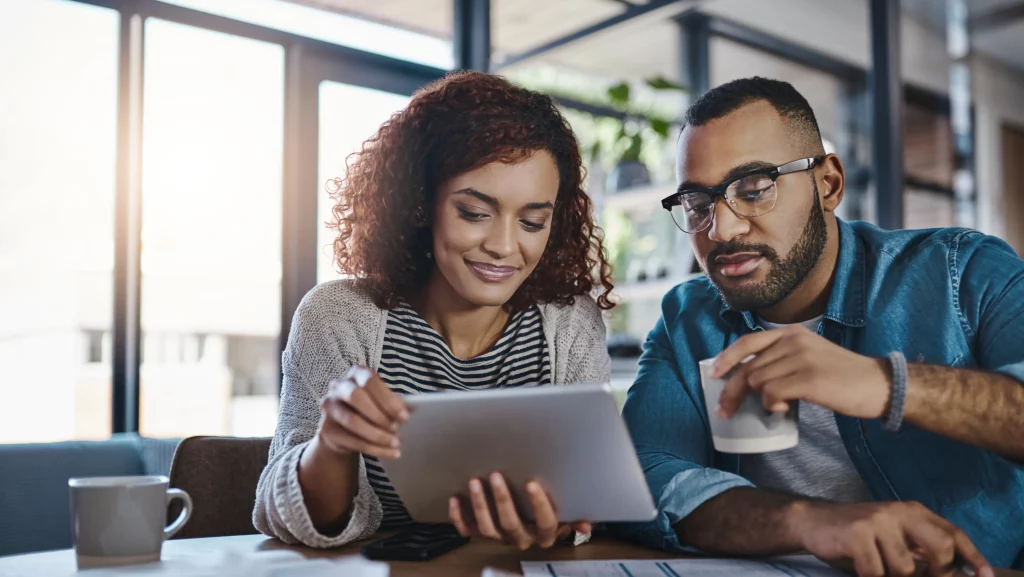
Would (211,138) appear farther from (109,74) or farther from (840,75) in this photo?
(840,75)

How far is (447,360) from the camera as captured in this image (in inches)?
58.8

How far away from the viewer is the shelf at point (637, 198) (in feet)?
13.6

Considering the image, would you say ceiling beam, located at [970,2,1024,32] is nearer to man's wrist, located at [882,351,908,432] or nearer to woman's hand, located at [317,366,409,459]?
man's wrist, located at [882,351,908,432]

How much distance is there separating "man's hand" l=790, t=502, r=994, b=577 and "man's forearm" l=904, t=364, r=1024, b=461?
11 cm

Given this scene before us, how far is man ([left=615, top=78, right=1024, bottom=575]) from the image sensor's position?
0.92 m

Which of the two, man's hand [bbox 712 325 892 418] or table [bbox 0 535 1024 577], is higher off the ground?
man's hand [bbox 712 325 892 418]

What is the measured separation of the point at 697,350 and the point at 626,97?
3.04 metres

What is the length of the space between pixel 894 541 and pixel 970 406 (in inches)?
8.1

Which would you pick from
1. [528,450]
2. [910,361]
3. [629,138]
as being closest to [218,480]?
[528,450]

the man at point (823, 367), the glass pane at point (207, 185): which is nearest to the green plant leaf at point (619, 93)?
the glass pane at point (207, 185)

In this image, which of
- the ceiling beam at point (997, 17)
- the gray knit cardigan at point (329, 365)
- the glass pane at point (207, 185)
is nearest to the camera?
the gray knit cardigan at point (329, 365)

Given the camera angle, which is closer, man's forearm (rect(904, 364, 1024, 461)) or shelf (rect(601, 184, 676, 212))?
man's forearm (rect(904, 364, 1024, 461))

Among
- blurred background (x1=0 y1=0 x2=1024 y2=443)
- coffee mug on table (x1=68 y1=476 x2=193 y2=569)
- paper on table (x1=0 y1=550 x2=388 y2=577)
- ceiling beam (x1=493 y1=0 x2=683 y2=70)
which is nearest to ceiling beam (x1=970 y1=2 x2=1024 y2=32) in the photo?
blurred background (x1=0 y1=0 x2=1024 y2=443)

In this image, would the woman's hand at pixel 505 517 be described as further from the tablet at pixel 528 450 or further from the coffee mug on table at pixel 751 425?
the coffee mug on table at pixel 751 425
